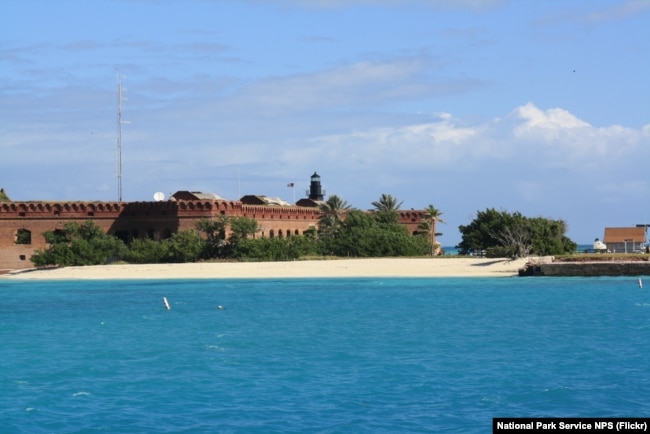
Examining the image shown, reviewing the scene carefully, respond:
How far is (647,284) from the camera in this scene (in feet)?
183

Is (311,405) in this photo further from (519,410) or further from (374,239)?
(374,239)

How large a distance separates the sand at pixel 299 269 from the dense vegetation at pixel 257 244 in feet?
4.82

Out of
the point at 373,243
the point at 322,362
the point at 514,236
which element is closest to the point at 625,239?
the point at 514,236

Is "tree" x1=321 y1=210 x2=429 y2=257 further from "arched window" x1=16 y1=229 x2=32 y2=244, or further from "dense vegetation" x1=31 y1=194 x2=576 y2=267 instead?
"arched window" x1=16 y1=229 x2=32 y2=244

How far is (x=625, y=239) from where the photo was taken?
83.4 meters

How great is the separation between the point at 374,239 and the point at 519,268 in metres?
12.7

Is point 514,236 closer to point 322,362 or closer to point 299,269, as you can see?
point 299,269

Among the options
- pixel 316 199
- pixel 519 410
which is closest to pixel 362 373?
pixel 519 410

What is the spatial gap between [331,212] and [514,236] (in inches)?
687

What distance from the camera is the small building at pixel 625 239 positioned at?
83.2m

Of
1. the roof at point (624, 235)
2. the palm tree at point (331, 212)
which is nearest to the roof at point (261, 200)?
the palm tree at point (331, 212)

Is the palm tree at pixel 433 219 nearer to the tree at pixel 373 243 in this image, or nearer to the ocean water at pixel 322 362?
the tree at pixel 373 243

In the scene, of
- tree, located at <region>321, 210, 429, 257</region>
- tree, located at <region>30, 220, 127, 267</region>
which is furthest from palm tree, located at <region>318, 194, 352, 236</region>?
tree, located at <region>30, 220, 127, 267</region>

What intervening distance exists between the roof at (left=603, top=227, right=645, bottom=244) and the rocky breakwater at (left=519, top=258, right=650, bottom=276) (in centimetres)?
2172
